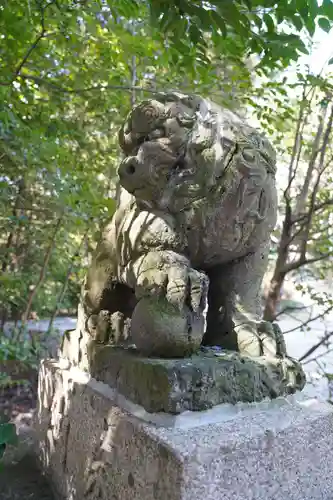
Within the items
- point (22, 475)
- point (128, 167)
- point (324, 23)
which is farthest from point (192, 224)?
point (22, 475)

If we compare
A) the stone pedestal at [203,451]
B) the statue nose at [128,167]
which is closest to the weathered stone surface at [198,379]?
the stone pedestal at [203,451]

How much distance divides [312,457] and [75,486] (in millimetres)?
812

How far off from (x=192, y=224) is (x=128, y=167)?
0.86 feet

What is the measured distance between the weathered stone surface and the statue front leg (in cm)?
5

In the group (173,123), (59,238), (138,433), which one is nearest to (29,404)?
(59,238)

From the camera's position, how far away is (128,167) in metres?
1.36

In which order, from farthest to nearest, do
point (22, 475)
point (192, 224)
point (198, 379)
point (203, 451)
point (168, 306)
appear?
point (22, 475), point (192, 224), point (168, 306), point (198, 379), point (203, 451)

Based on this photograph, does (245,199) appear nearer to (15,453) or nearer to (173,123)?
(173,123)

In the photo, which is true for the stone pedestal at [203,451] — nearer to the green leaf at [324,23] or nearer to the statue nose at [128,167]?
the statue nose at [128,167]

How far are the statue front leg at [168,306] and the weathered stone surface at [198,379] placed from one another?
0.05 meters

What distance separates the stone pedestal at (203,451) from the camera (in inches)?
40.6

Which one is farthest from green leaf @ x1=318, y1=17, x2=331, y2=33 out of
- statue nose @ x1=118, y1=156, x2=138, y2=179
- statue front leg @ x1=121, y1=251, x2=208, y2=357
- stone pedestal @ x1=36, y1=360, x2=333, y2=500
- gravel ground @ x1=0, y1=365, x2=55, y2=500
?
gravel ground @ x1=0, y1=365, x2=55, y2=500

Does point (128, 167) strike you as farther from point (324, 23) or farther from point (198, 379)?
point (324, 23)

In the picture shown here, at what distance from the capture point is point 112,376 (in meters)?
1.41
